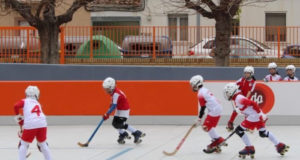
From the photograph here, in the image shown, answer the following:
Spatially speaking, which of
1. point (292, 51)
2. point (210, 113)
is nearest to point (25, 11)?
point (292, 51)

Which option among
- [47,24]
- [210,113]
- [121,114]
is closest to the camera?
[210,113]

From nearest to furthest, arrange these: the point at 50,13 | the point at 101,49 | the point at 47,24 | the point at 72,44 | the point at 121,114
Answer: the point at 121,114 → the point at 72,44 → the point at 101,49 → the point at 47,24 → the point at 50,13

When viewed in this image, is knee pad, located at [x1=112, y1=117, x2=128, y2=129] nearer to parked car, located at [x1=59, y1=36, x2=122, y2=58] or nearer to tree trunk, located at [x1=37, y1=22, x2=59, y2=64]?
parked car, located at [x1=59, y1=36, x2=122, y2=58]

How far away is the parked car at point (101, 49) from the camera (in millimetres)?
22031

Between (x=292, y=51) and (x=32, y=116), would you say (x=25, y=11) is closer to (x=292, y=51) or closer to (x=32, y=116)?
(x=292, y=51)

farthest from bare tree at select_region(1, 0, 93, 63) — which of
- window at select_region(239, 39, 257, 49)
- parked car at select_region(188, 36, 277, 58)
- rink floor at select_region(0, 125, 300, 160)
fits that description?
window at select_region(239, 39, 257, 49)

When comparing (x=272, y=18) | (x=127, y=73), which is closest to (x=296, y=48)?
(x=127, y=73)

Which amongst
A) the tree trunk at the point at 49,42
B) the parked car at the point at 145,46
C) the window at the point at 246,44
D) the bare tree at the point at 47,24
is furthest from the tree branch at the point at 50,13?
the window at the point at 246,44

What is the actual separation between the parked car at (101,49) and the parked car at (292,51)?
5.35 m

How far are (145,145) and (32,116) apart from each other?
12.2 ft

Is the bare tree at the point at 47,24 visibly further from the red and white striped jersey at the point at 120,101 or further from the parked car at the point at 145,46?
the red and white striped jersey at the point at 120,101

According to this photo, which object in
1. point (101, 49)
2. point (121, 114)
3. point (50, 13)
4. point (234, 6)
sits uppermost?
point (234, 6)

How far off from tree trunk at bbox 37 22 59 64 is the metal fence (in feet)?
0.72

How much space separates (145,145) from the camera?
1438 cm
